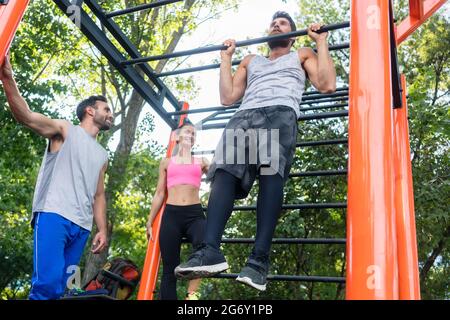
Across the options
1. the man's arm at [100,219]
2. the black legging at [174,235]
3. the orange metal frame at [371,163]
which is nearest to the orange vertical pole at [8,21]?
the orange metal frame at [371,163]

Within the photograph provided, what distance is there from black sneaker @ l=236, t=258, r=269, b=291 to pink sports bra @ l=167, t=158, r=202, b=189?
1.36 m

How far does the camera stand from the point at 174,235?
267 centimetres

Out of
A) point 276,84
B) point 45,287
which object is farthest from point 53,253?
point 276,84

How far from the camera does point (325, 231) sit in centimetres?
792

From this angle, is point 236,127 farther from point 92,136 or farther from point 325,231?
point 325,231

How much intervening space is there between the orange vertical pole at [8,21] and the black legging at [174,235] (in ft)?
4.74

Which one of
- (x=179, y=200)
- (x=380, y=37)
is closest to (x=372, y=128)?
(x=380, y=37)

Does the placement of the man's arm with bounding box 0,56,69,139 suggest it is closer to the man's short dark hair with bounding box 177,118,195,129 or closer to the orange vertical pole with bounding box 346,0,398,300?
the man's short dark hair with bounding box 177,118,195,129

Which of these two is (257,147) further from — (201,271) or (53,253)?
(53,253)

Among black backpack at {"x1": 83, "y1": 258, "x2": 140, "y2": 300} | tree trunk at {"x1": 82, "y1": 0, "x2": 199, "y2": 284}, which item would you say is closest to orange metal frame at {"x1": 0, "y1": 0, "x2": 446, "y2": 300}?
black backpack at {"x1": 83, "y1": 258, "x2": 140, "y2": 300}

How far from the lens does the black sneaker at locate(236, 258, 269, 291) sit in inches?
57.9
